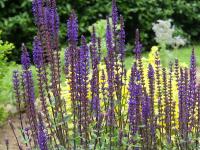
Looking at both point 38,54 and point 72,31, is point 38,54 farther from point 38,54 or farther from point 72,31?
point 72,31

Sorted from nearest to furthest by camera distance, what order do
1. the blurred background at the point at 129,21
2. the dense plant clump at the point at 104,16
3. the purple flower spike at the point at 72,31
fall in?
the purple flower spike at the point at 72,31, the blurred background at the point at 129,21, the dense plant clump at the point at 104,16

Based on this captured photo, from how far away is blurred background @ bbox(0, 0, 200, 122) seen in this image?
10070 mm

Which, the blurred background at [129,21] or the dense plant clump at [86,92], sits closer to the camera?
the dense plant clump at [86,92]

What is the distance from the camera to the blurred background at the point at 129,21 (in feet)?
33.0

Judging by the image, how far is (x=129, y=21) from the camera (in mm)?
11484

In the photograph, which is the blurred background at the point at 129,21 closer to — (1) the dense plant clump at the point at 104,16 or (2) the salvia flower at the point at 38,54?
(1) the dense plant clump at the point at 104,16

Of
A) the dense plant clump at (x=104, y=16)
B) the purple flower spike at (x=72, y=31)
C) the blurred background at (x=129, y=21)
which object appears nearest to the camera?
the purple flower spike at (x=72, y=31)

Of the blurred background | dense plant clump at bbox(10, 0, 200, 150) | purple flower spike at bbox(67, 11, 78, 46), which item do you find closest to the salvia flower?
dense plant clump at bbox(10, 0, 200, 150)

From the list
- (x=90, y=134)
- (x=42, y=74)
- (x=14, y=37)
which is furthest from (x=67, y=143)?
(x=14, y=37)

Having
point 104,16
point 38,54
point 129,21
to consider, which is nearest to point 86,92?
point 38,54

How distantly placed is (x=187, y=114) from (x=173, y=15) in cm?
823

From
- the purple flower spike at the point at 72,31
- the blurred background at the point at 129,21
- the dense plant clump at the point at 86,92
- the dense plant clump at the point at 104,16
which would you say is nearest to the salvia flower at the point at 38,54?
the dense plant clump at the point at 86,92

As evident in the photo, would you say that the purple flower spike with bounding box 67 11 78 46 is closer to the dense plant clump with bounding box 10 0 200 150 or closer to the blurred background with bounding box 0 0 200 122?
the dense plant clump with bounding box 10 0 200 150

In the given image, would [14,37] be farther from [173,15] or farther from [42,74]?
[42,74]
